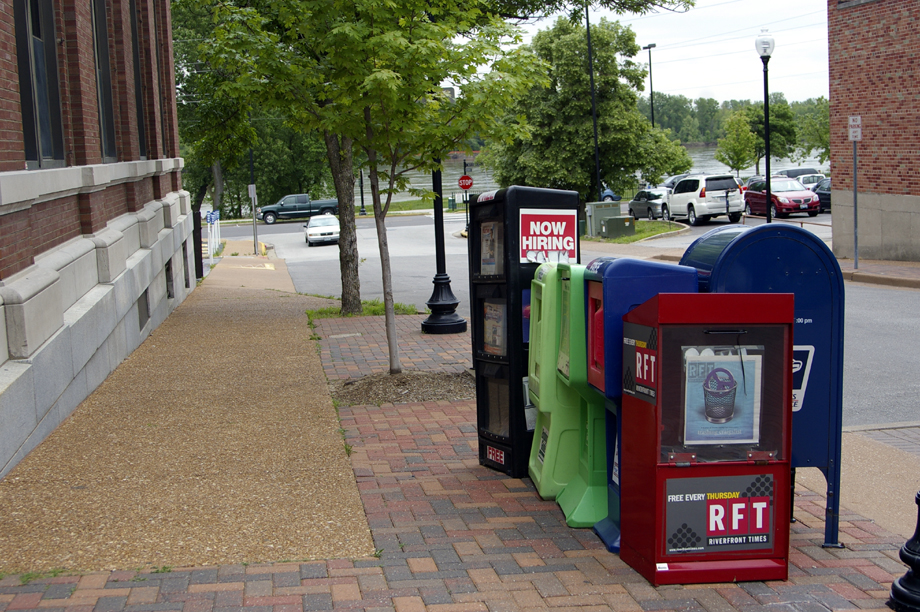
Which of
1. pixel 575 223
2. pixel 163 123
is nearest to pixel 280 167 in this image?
pixel 163 123

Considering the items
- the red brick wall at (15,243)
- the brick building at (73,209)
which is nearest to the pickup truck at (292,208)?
the brick building at (73,209)

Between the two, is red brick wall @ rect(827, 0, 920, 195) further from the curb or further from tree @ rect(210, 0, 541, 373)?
tree @ rect(210, 0, 541, 373)

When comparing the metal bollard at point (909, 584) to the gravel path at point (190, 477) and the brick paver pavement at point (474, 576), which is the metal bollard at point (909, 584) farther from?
the gravel path at point (190, 477)

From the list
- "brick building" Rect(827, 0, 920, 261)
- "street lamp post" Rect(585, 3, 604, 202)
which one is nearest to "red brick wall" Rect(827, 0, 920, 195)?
"brick building" Rect(827, 0, 920, 261)

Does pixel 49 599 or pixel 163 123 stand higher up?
pixel 163 123

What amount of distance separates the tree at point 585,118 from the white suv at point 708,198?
2843mm

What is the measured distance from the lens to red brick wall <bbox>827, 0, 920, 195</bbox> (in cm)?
1827

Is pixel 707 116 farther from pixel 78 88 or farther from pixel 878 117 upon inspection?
pixel 78 88

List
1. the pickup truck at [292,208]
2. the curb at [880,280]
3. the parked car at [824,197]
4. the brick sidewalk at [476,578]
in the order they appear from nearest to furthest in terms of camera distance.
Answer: the brick sidewalk at [476,578] → the curb at [880,280] → the parked car at [824,197] → the pickup truck at [292,208]

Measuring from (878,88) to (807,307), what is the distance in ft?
56.1

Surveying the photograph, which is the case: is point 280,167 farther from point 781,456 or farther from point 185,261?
point 781,456

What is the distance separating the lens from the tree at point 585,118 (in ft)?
123

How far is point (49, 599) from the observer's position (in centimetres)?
386

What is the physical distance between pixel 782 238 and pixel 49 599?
3.95 m
